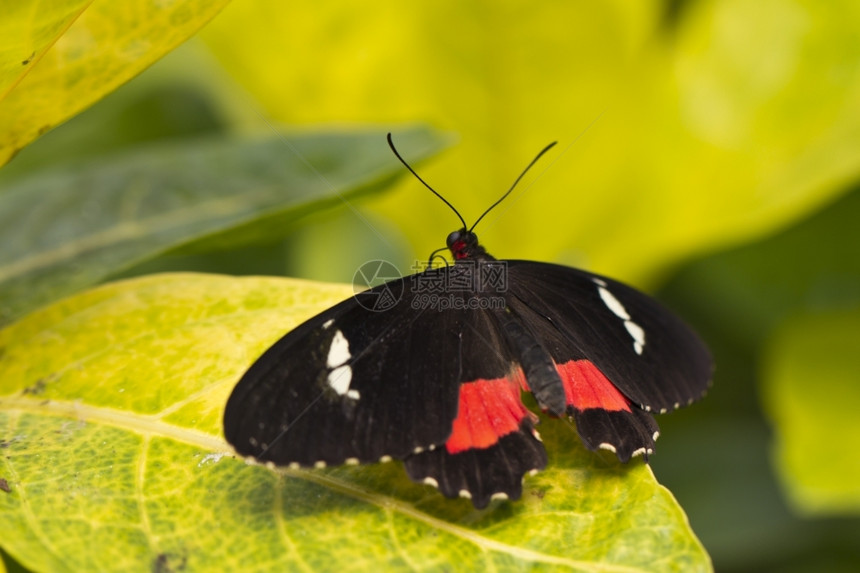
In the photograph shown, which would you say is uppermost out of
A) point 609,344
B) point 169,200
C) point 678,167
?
point 678,167

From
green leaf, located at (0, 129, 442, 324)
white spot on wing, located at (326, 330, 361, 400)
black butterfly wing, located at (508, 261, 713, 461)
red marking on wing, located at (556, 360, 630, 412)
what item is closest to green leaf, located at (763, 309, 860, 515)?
black butterfly wing, located at (508, 261, 713, 461)

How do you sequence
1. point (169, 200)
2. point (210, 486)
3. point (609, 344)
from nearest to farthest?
point (210, 486) → point (609, 344) → point (169, 200)

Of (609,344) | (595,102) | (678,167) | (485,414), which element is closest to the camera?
(485,414)

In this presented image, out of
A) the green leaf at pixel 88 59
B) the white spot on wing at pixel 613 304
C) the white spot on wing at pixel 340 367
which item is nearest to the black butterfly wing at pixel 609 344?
the white spot on wing at pixel 613 304

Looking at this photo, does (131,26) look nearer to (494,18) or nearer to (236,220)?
(236,220)

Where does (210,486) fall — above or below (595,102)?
below

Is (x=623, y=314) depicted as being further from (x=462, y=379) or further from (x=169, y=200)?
(x=169, y=200)

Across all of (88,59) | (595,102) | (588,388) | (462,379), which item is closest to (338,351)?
(462,379)
